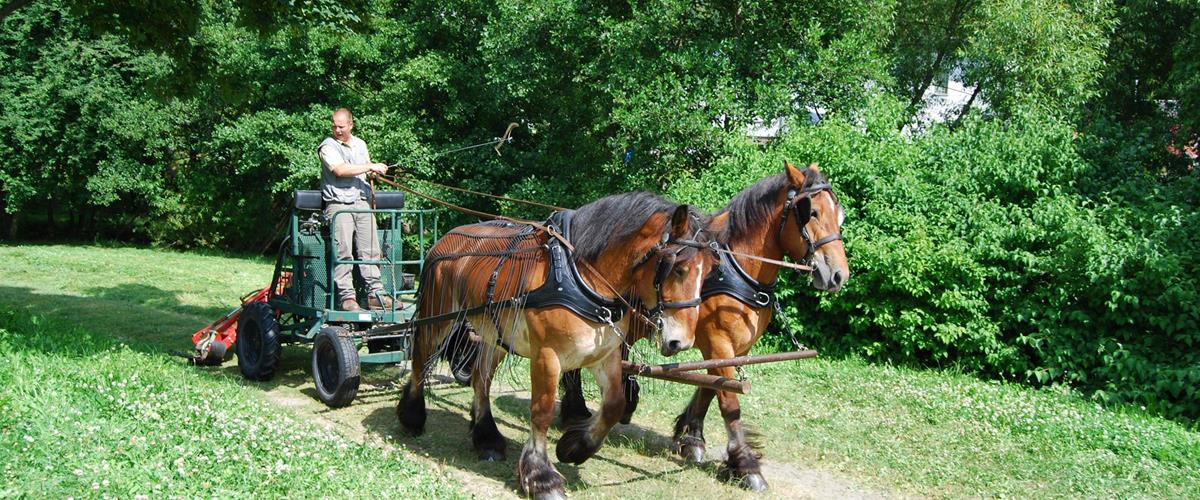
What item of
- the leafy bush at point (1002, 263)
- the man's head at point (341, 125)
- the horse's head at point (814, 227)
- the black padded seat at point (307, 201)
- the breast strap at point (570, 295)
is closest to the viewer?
the breast strap at point (570, 295)

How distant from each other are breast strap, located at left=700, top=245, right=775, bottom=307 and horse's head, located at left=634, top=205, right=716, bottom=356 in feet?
2.71

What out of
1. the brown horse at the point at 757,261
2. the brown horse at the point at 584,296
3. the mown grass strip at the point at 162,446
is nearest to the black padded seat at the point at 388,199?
the mown grass strip at the point at 162,446

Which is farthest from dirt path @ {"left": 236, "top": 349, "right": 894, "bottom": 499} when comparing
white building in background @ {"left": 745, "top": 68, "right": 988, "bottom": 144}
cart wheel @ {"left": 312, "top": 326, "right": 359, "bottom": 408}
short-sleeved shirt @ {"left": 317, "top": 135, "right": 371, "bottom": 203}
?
white building in background @ {"left": 745, "top": 68, "right": 988, "bottom": 144}

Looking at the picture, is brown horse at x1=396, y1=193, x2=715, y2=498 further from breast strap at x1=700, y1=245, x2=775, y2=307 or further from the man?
the man

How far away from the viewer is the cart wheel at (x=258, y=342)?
7.47 metres

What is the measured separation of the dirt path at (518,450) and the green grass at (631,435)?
0.07 ft

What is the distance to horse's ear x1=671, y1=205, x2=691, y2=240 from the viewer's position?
4.62 meters

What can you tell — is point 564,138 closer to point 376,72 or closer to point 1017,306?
point 376,72

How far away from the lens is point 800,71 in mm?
11758

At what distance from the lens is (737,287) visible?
219 inches

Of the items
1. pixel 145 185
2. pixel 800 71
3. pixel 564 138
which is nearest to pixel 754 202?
pixel 800 71

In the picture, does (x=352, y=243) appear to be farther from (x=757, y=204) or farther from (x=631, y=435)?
(x=757, y=204)

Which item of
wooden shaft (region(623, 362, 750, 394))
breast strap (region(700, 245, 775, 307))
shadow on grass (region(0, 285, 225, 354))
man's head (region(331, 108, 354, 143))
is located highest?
man's head (region(331, 108, 354, 143))

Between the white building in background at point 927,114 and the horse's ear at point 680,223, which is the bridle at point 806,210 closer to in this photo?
the horse's ear at point 680,223
